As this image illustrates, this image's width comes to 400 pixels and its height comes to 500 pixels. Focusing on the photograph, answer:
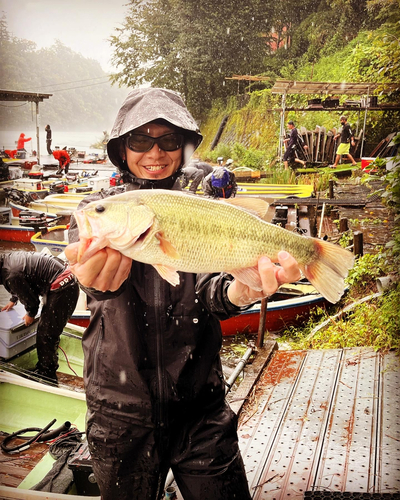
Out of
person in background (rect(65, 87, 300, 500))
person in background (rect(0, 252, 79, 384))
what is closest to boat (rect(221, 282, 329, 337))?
person in background (rect(0, 252, 79, 384))

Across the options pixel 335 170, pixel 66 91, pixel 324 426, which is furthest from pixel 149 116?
pixel 335 170

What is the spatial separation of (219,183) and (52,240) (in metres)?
5.05

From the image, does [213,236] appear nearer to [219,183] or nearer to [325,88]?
[219,183]

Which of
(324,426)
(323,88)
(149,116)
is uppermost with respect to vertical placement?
(323,88)

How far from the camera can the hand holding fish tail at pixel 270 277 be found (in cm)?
138

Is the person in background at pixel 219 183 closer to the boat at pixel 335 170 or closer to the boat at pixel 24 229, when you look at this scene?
the boat at pixel 24 229

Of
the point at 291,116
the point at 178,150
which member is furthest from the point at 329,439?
the point at 291,116

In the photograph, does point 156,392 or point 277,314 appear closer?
point 156,392

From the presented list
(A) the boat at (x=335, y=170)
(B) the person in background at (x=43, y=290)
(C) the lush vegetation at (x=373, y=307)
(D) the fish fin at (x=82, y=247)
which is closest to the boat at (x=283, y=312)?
(C) the lush vegetation at (x=373, y=307)

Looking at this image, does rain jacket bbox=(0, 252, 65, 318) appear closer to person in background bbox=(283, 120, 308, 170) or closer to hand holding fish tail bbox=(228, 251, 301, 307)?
hand holding fish tail bbox=(228, 251, 301, 307)

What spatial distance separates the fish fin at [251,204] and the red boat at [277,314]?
16.1 feet

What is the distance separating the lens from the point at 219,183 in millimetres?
6867

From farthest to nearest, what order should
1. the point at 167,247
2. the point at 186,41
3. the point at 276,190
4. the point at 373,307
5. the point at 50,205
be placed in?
the point at 50,205, the point at 276,190, the point at 186,41, the point at 373,307, the point at 167,247

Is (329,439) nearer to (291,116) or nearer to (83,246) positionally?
(83,246)
